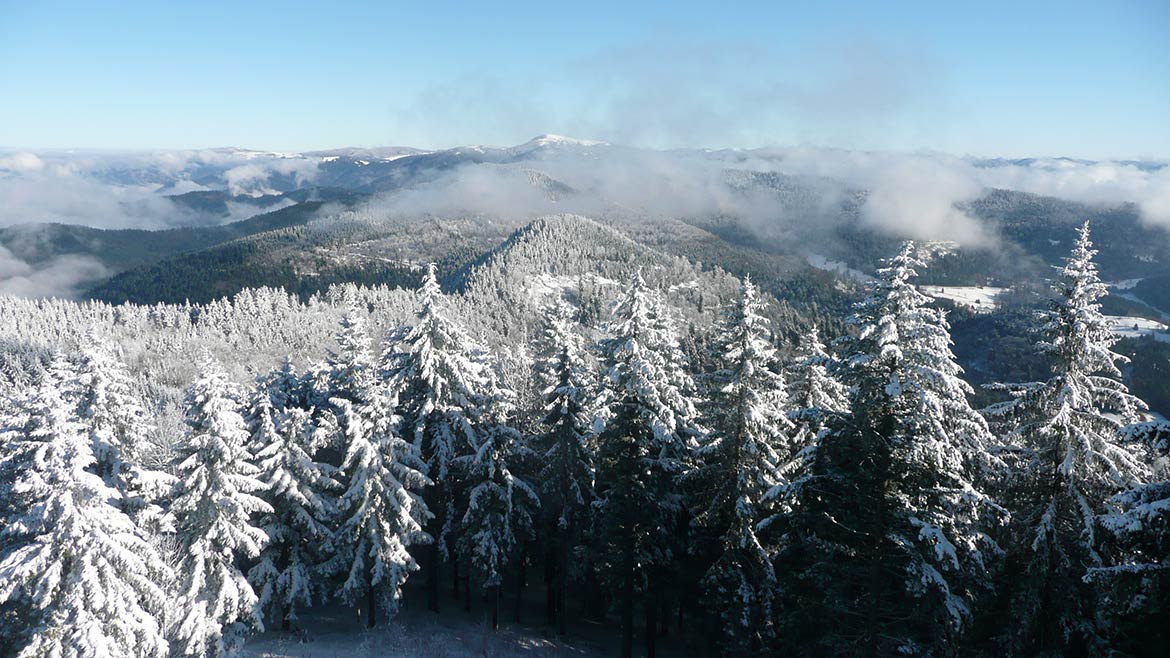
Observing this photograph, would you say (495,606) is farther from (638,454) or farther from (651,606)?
(638,454)

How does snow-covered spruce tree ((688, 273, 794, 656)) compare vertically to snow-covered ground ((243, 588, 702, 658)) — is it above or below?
above

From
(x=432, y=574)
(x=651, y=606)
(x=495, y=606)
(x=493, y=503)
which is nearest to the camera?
(x=651, y=606)

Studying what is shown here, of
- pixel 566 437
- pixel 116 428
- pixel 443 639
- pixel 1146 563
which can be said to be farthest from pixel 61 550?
pixel 1146 563

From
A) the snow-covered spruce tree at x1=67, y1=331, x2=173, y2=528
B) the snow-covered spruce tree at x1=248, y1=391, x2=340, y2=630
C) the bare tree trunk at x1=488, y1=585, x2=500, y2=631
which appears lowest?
the bare tree trunk at x1=488, y1=585, x2=500, y2=631

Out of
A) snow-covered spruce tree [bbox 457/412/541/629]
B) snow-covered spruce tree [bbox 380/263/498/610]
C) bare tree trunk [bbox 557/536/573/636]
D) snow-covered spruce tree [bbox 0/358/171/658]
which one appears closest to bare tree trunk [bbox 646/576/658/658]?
bare tree trunk [bbox 557/536/573/636]

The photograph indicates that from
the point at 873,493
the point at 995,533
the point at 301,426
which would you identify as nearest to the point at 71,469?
the point at 301,426

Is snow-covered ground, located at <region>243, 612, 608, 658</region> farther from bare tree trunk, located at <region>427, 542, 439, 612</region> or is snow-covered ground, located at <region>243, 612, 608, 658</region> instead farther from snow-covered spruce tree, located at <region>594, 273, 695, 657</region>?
snow-covered spruce tree, located at <region>594, 273, 695, 657</region>
